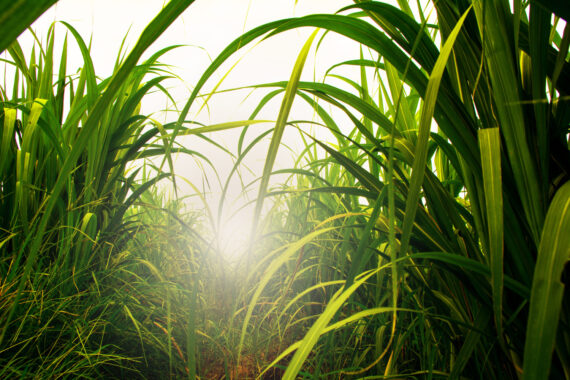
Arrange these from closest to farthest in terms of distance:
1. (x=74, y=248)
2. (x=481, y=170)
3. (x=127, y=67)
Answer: (x=127, y=67) < (x=481, y=170) < (x=74, y=248)

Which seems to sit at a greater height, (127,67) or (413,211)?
(127,67)

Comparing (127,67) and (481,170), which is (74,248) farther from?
(481,170)

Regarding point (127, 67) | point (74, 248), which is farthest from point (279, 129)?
point (74, 248)

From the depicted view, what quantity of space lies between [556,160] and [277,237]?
1.01 m

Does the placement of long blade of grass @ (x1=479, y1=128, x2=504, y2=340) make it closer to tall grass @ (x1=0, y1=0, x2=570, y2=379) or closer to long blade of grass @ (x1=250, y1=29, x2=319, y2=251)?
tall grass @ (x1=0, y1=0, x2=570, y2=379)

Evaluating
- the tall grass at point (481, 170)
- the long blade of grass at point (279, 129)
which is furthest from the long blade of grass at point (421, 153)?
the long blade of grass at point (279, 129)

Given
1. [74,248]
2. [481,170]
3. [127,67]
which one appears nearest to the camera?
[127,67]

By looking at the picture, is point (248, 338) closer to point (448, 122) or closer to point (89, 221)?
point (89, 221)

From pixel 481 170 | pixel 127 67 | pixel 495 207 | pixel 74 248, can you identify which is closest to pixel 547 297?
pixel 495 207

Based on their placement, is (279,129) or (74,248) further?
(74,248)

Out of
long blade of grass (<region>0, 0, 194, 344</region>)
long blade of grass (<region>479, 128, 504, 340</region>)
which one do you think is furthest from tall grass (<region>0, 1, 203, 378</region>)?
long blade of grass (<region>479, 128, 504, 340</region>)

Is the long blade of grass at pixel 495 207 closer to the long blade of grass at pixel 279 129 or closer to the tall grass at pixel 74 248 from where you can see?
the long blade of grass at pixel 279 129

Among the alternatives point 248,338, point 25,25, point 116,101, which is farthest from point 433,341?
point 116,101

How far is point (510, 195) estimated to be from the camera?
379 mm
